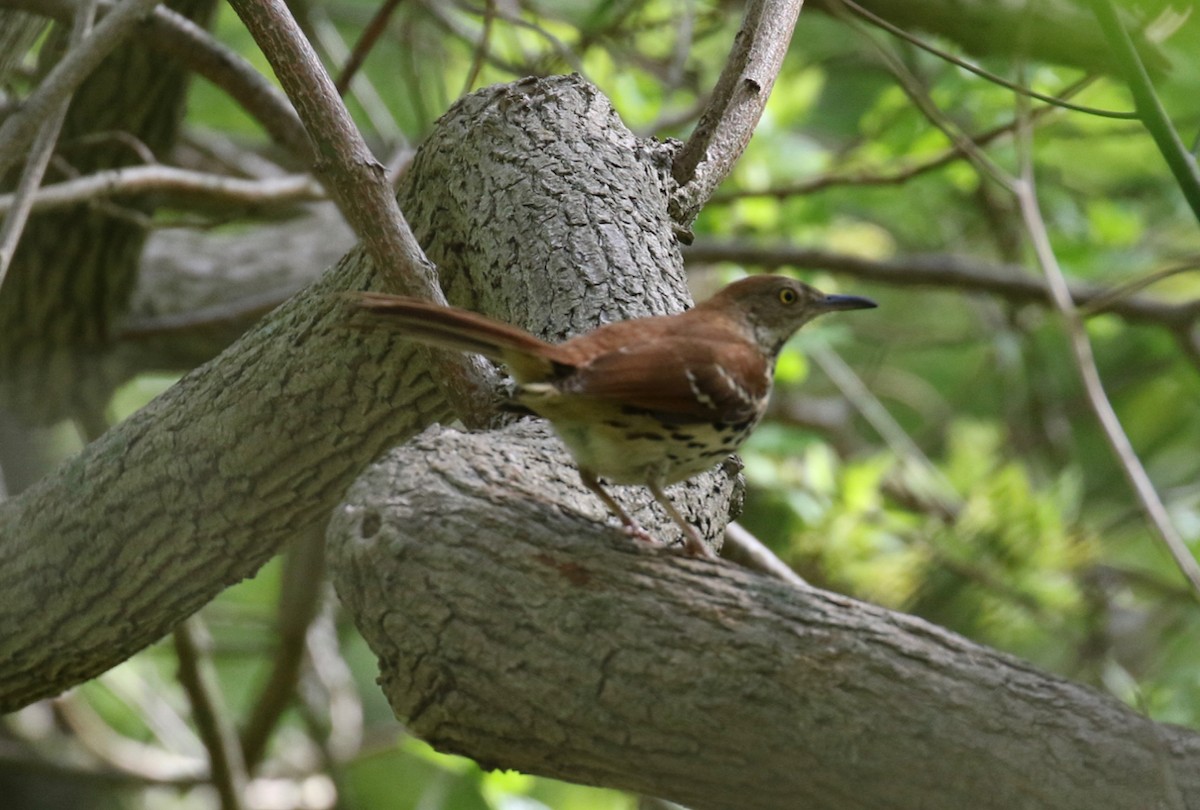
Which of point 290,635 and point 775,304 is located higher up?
point 775,304

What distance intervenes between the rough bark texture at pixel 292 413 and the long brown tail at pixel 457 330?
578 mm

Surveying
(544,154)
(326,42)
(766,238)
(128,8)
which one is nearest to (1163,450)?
(766,238)

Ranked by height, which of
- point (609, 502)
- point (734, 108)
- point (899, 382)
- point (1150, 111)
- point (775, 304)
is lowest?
point (609, 502)

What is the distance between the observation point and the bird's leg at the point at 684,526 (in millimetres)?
2396

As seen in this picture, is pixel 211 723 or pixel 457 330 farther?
pixel 211 723

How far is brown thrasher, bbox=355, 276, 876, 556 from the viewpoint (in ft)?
7.39

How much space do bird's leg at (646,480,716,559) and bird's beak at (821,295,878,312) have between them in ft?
3.30

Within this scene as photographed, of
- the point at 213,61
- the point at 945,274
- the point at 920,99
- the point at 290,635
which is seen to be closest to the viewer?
the point at 920,99

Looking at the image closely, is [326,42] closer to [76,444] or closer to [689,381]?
[76,444]

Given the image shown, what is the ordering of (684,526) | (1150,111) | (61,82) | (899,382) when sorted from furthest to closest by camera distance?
(899,382) < (61,82) < (684,526) < (1150,111)

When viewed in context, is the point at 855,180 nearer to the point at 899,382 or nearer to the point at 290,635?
the point at 290,635

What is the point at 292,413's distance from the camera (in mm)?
3072

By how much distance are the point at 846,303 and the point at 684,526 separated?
112 cm

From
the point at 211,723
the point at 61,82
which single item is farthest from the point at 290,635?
the point at 61,82
